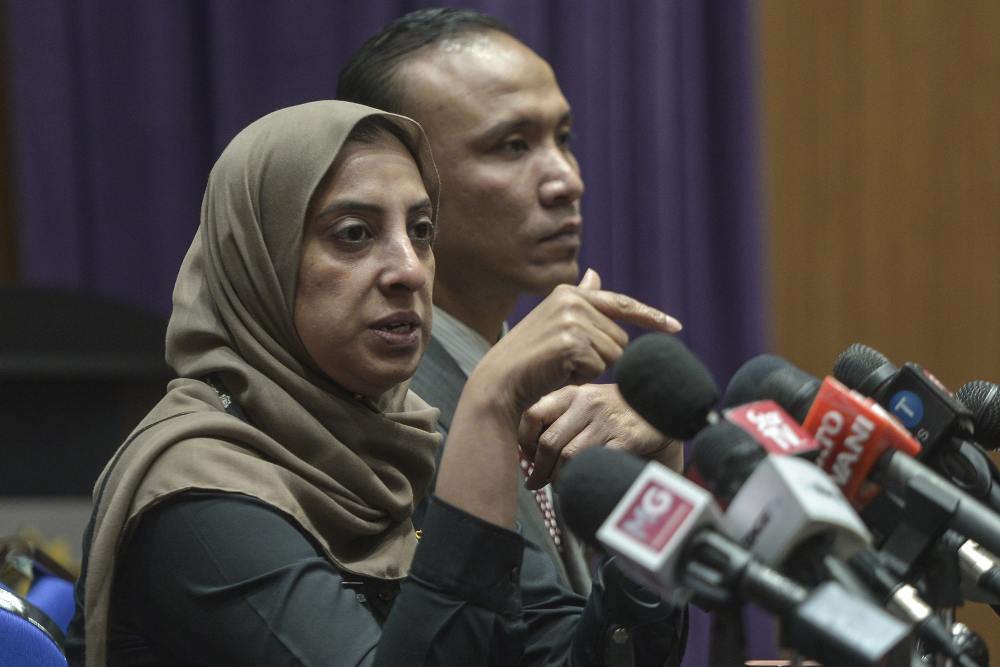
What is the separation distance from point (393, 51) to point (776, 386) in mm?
1316

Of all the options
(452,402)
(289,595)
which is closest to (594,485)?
(289,595)

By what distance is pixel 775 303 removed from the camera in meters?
2.90

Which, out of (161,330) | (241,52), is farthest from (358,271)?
(241,52)

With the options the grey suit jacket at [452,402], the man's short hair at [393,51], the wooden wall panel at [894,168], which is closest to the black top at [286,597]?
the grey suit jacket at [452,402]

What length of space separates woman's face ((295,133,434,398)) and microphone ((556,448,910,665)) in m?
0.62

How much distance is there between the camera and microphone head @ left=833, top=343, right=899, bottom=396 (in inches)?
42.1

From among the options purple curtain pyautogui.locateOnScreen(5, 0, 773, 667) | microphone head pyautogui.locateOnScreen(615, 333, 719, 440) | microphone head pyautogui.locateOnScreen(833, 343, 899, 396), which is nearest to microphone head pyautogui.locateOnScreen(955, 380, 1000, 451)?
microphone head pyautogui.locateOnScreen(833, 343, 899, 396)

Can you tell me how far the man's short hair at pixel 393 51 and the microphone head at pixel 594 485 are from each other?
4.30 feet

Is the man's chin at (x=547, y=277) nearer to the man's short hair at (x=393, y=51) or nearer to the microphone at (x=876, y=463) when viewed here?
the man's short hair at (x=393, y=51)

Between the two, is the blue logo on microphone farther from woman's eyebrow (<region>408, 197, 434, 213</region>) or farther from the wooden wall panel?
the wooden wall panel

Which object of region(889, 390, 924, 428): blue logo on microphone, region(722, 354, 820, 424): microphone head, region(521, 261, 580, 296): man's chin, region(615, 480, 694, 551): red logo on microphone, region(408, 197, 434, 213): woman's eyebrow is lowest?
region(521, 261, 580, 296): man's chin

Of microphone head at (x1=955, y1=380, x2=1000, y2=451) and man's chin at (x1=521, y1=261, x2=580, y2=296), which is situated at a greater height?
microphone head at (x1=955, y1=380, x2=1000, y2=451)

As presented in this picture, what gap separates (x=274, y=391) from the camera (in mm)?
1387

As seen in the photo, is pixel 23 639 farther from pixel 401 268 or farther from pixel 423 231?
pixel 423 231
